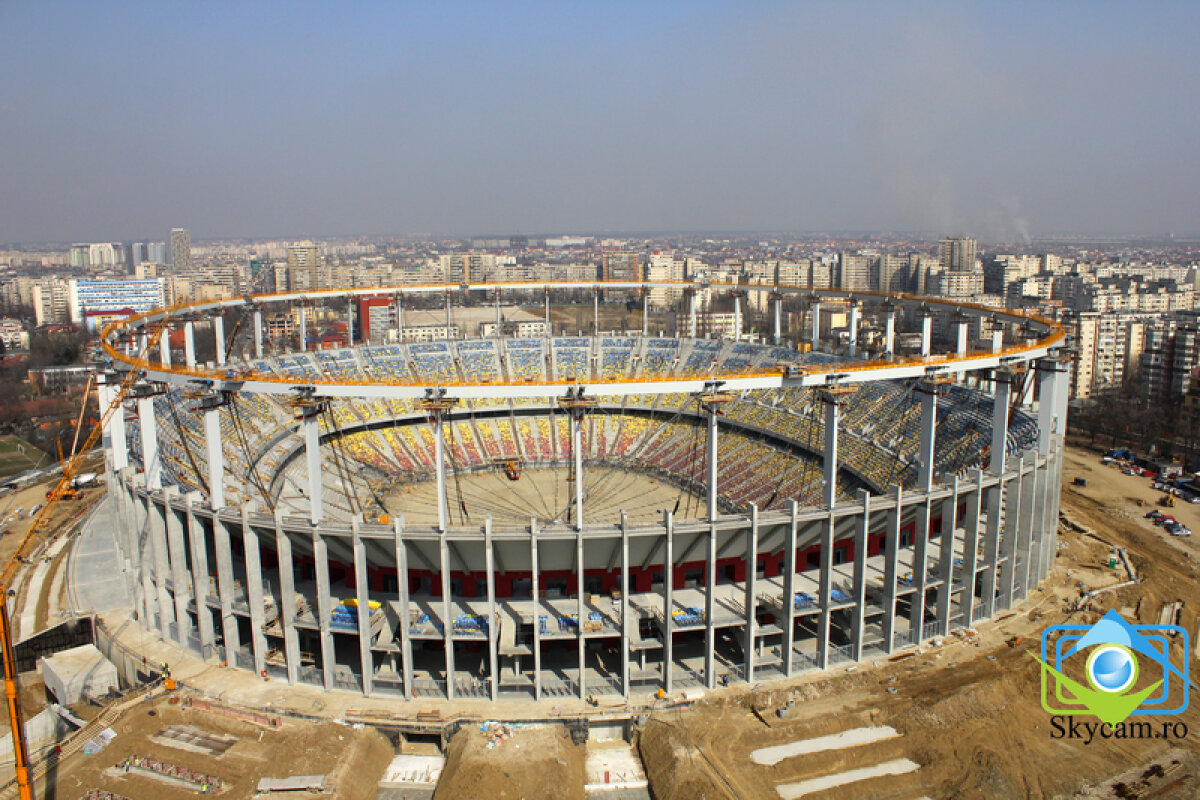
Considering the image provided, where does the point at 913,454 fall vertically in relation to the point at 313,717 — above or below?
above

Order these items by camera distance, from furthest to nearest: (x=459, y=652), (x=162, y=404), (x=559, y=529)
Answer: (x=162, y=404)
(x=459, y=652)
(x=559, y=529)

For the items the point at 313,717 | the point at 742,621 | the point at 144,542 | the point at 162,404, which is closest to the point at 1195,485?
the point at 742,621

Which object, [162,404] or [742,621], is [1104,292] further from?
[162,404]

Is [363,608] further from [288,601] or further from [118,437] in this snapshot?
[118,437]

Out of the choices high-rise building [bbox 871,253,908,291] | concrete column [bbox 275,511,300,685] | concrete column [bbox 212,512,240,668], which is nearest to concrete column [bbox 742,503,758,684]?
concrete column [bbox 275,511,300,685]

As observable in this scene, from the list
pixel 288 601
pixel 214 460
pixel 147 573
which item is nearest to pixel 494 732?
pixel 288 601

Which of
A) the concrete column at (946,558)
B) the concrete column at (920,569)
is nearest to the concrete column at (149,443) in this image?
the concrete column at (920,569)

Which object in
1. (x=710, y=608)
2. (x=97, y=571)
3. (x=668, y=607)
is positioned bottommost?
(x=97, y=571)

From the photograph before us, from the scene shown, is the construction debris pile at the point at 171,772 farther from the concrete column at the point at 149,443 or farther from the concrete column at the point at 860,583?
the concrete column at the point at 860,583
